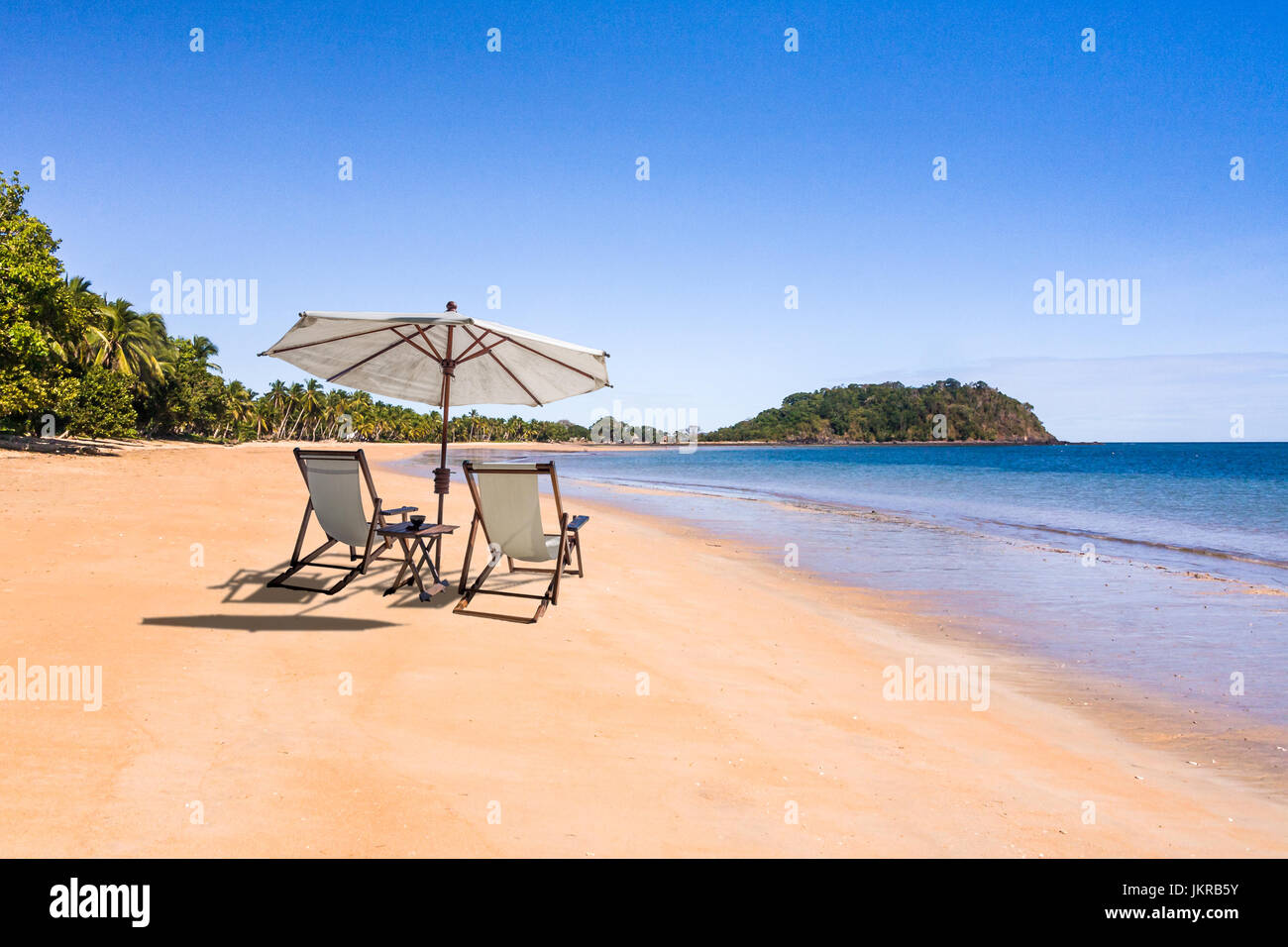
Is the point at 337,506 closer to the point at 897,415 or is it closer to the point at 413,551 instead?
the point at 413,551

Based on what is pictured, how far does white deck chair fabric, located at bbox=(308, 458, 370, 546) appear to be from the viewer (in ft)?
21.6

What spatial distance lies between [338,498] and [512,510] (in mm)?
1714

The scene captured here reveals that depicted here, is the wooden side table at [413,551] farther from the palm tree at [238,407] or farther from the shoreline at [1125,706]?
the palm tree at [238,407]

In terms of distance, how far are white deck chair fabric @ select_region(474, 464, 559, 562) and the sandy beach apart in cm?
71

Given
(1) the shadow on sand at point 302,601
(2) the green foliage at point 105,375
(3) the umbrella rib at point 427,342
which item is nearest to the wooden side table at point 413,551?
(1) the shadow on sand at point 302,601

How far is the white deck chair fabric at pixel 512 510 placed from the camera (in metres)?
6.54

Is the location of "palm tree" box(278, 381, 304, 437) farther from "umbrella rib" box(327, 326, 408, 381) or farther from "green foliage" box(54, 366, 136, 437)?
"umbrella rib" box(327, 326, 408, 381)

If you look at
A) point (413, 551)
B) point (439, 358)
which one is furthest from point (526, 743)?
point (439, 358)

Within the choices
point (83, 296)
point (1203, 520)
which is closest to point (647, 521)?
point (1203, 520)

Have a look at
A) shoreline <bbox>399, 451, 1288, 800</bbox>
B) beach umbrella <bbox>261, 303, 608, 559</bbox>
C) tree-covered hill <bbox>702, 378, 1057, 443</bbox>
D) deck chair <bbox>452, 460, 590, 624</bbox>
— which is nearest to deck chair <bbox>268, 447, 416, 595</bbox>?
beach umbrella <bbox>261, 303, 608, 559</bbox>

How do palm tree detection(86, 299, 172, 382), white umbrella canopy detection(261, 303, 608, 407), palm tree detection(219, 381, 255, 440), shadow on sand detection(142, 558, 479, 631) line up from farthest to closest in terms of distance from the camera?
palm tree detection(219, 381, 255, 440) < palm tree detection(86, 299, 172, 382) < white umbrella canopy detection(261, 303, 608, 407) < shadow on sand detection(142, 558, 479, 631)

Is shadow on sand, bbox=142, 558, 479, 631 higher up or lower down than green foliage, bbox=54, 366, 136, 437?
lower down

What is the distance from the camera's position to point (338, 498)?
21.9 ft

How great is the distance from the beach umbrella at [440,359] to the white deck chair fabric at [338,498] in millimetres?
880
